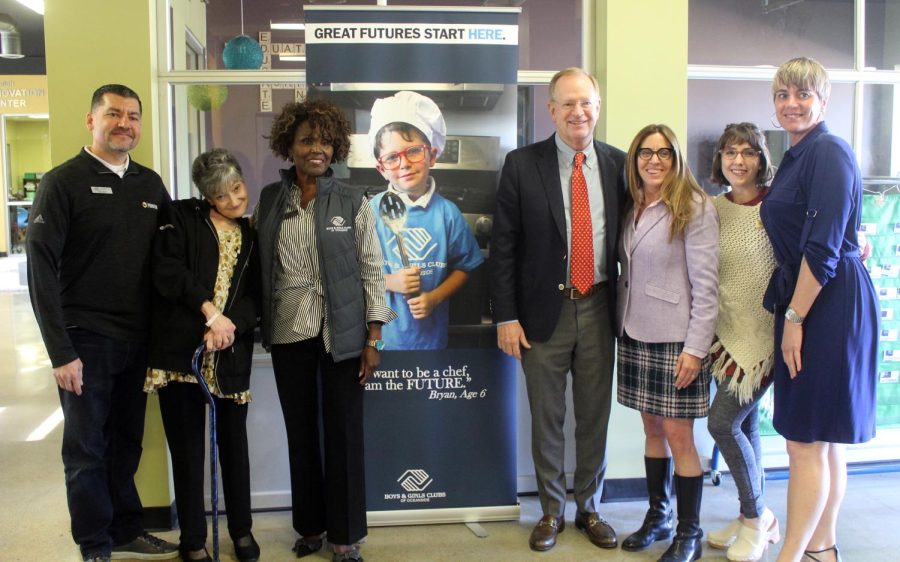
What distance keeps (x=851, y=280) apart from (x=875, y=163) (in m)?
2.10

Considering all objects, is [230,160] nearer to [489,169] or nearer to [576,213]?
[489,169]

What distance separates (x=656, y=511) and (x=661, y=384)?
589 millimetres

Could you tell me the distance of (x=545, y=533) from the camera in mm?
2932

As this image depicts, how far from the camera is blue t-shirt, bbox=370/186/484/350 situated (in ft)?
9.91

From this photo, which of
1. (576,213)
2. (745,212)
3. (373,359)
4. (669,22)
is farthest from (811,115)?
(373,359)

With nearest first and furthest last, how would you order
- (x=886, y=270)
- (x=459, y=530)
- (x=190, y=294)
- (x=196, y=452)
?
(x=190, y=294), (x=196, y=452), (x=459, y=530), (x=886, y=270)

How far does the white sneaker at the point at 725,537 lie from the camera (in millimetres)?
2928

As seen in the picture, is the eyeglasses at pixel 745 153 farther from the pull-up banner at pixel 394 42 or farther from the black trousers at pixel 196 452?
the black trousers at pixel 196 452

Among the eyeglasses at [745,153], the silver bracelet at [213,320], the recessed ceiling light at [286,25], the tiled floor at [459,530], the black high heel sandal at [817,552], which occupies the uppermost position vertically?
the recessed ceiling light at [286,25]

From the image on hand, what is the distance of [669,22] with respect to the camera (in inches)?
129

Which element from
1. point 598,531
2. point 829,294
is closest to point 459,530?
point 598,531

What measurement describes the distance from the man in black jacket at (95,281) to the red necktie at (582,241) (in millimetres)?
1586

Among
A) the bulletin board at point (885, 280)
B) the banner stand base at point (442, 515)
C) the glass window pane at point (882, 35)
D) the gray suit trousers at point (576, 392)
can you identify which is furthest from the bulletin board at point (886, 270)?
the banner stand base at point (442, 515)

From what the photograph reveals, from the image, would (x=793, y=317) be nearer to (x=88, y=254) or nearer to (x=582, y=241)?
(x=582, y=241)
